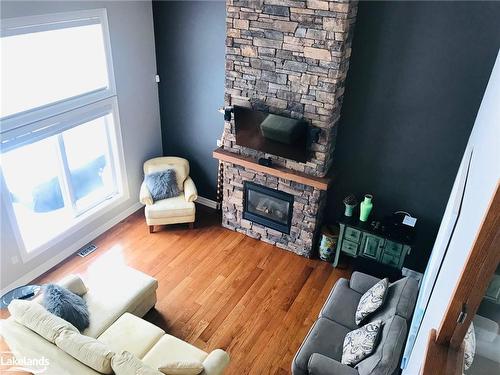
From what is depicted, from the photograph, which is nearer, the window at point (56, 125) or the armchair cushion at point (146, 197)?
the window at point (56, 125)

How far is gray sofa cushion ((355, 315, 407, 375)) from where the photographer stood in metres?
2.72

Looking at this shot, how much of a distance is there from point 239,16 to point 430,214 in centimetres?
310

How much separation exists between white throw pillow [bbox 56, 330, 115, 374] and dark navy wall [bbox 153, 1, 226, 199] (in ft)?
10.7

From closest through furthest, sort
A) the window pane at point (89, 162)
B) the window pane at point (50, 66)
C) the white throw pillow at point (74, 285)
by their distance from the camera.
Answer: the white throw pillow at point (74, 285)
the window pane at point (50, 66)
the window pane at point (89, 162)

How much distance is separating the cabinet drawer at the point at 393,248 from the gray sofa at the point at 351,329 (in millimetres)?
593

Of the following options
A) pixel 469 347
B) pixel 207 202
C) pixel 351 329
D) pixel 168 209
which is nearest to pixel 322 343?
pixel 351 329

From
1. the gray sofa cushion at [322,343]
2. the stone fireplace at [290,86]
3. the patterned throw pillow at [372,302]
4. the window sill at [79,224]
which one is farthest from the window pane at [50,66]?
the patterned throw pillow at [372,302]

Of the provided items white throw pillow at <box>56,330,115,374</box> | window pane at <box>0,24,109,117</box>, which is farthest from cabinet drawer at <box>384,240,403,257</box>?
window pane at <box>0,24,109,117</box>

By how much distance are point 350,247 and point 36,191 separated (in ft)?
12.4

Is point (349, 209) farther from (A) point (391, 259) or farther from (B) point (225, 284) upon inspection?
(B) point (225, 284)

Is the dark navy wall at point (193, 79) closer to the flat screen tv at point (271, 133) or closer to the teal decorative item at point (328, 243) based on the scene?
the flat screen tv at point (271, 133)

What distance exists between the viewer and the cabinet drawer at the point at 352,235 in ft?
14.7

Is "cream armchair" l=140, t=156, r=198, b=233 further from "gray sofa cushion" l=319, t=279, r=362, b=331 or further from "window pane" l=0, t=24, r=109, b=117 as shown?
"gray sofa cushion" l=319, t=279, r=362, b=331

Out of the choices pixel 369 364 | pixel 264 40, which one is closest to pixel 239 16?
pixel 264 40
